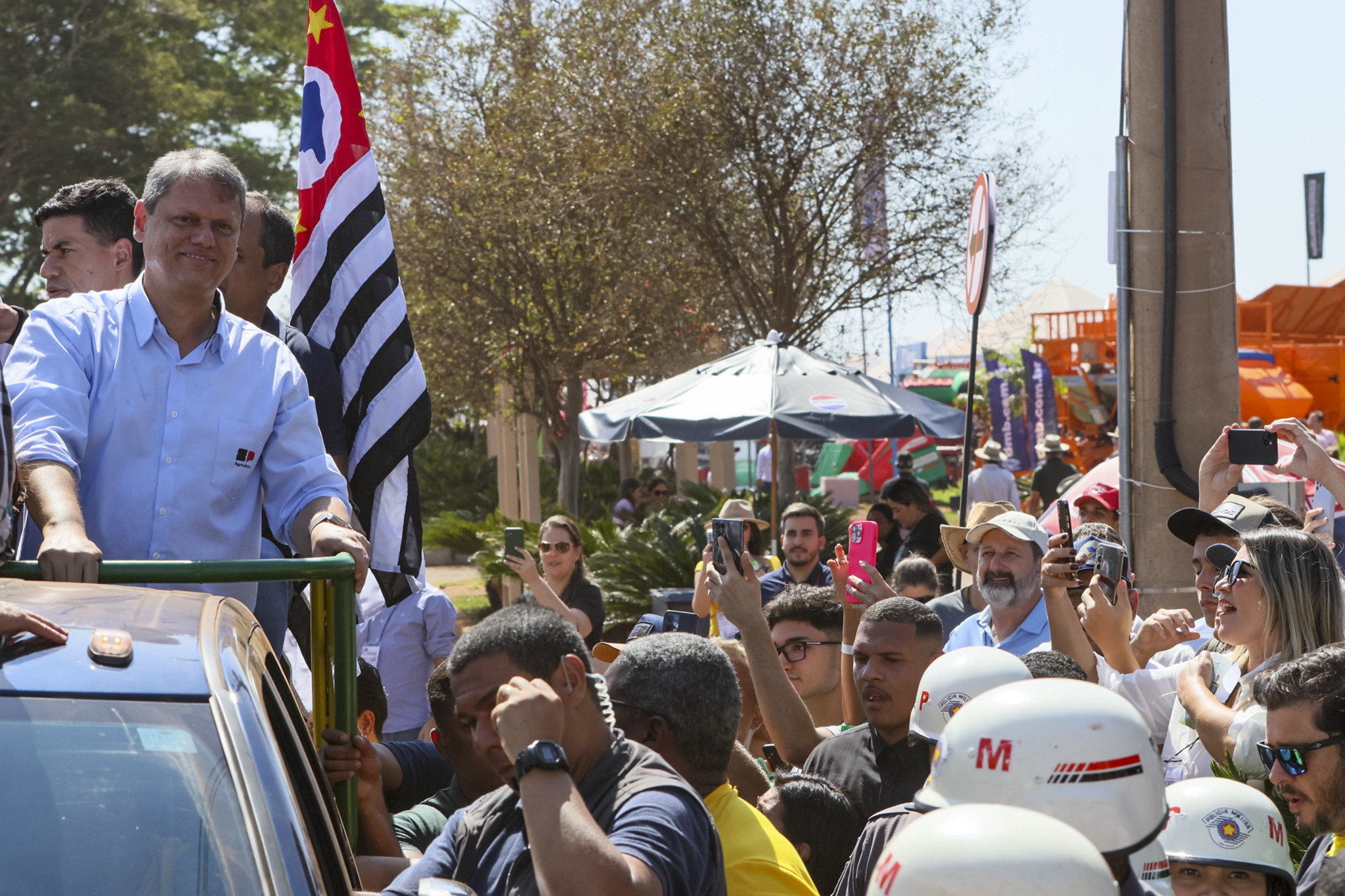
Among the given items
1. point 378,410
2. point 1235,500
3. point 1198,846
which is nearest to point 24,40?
point 378,410

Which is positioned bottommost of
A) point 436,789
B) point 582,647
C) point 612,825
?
point 436,789

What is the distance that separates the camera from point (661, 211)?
16141mm

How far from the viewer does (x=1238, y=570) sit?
14.1ft

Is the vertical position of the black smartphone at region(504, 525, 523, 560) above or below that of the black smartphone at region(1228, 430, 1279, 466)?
below

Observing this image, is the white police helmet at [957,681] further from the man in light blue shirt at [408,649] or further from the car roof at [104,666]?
the man in light blue shirt at [408,649]

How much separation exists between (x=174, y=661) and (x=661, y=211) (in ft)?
46.8

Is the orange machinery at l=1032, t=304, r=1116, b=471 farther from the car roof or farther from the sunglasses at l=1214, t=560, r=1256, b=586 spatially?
the car roof

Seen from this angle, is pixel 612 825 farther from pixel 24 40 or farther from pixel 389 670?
pixel 24 40

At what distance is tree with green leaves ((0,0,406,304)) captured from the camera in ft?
73.7

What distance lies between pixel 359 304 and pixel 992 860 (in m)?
4.10

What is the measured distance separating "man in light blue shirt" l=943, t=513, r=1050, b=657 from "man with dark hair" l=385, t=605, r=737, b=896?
3.09m

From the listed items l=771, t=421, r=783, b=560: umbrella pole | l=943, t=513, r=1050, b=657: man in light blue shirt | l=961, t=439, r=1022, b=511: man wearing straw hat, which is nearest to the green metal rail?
l=943, t=513, r=1050, b=657: man in light blue shirt

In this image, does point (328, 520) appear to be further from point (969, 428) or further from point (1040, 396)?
point (1040, 396)

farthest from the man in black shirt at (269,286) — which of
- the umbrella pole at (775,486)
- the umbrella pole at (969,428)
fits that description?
the umbrella pole at (775,486)
